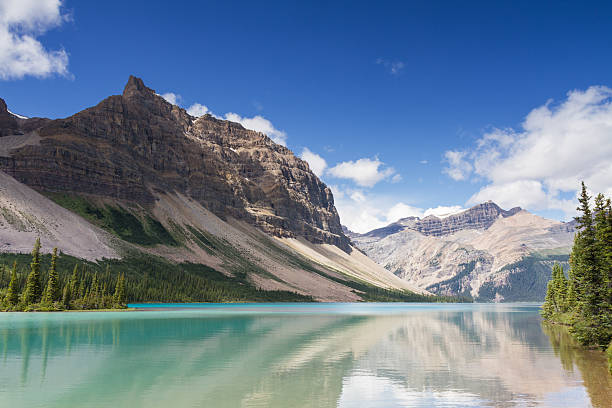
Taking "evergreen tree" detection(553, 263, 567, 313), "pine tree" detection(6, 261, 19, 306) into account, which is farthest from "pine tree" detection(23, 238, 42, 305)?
"evergreen tree" detection(553, 263, 567, 313)

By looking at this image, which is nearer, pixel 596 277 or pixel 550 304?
pixel 596 277

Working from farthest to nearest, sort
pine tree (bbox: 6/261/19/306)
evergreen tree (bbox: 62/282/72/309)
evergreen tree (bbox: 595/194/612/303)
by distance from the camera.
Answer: evergreen tree (bbox: 62/282/72/309), pine tree (bbox: 6/261/19/306), evergreen tree (bbox: 595/194/612/303)

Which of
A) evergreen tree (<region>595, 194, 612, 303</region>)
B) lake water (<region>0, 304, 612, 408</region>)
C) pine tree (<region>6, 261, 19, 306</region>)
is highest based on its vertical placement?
evergreen tree (<region>595, 194, 612, 303</region>)

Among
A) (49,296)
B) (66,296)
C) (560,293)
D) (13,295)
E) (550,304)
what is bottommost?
(66,296)

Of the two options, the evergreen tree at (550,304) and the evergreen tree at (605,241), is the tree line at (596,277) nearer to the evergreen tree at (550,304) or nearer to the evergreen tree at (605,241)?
the evergreen tree at (605,241)

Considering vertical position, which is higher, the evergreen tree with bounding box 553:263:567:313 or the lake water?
the evergreen tree with bounding box 553:263:567:313

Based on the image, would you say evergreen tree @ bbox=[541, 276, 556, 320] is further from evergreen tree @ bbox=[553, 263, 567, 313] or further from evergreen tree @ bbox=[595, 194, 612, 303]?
evergreen tree @ bbox=[595, 194, 612, 303]

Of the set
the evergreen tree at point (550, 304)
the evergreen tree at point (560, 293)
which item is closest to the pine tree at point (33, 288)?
the evergreen tree at point (560, 293)

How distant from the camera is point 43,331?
5762 centimetres

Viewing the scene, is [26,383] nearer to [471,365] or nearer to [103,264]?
[471,365]

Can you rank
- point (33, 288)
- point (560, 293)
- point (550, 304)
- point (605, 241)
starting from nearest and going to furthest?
point (605, 241)
point (560, 293)
point (550, 304)
point (33, 288)

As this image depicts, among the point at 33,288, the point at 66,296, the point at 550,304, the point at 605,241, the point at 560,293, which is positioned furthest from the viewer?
the point at 66,296

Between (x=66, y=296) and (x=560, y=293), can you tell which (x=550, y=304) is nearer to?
(x=560, y=293)

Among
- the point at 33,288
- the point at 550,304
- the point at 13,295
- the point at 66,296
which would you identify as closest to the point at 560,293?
the point at 550,304
